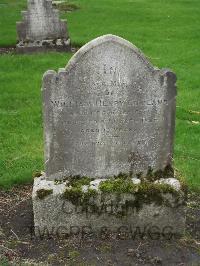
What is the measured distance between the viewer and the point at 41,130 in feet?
30.8

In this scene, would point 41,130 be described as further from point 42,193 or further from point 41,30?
point 41,30

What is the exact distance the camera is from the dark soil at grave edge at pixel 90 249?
545 cm

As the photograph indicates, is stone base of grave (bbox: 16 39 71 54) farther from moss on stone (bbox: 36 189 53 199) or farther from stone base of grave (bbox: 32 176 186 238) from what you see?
moss on stone (bbox: 36 189 53 199)

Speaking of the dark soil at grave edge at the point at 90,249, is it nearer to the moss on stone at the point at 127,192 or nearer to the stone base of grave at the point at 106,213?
the stone base of grave at the point at 106,213

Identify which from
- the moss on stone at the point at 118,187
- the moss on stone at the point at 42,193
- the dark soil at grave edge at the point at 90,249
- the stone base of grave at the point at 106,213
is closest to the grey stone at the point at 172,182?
the stone base of grave at the point at 106,213

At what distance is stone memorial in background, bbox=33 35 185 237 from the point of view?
5.73 meters

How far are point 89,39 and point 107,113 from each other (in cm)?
1150

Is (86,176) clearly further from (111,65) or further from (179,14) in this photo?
(179,14)

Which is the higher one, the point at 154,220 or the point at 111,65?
the point at 111,65

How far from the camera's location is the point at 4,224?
6.17 meters

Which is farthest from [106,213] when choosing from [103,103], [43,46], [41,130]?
[43,46]

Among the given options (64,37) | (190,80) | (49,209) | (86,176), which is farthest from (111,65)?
(64,37)

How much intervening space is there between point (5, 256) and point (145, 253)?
1452mm

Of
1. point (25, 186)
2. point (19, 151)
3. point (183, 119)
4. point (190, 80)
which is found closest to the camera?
point (25, 186)
